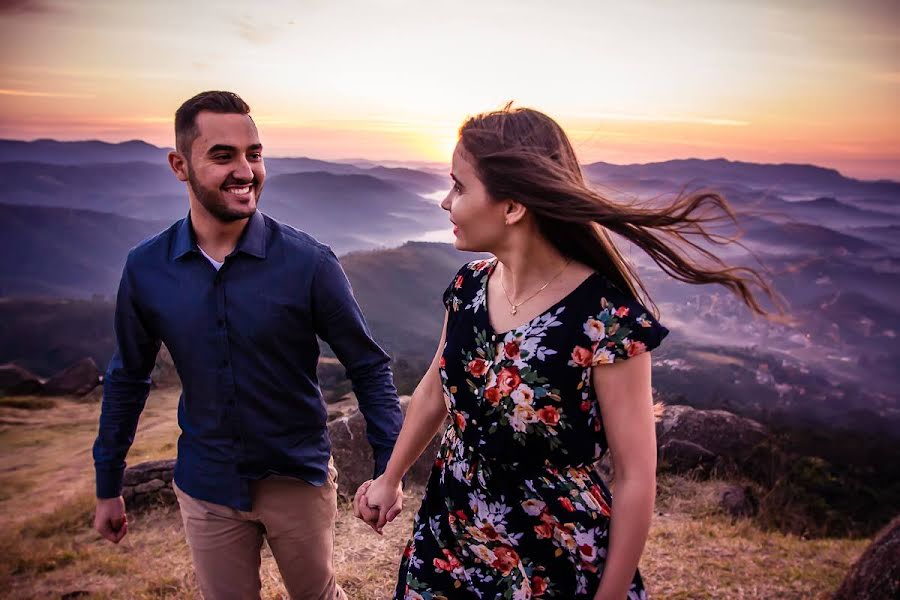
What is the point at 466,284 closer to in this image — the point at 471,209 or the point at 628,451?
the point at 471,209

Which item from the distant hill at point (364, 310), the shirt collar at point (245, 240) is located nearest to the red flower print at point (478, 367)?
the shirt collar at point (245, 240)

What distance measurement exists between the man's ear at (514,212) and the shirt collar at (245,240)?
3.32 feet

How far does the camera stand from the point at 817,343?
792 inches

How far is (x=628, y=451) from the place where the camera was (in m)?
1.55

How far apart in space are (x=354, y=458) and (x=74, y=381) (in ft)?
40.4

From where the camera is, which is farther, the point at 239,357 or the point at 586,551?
the point at 239,357

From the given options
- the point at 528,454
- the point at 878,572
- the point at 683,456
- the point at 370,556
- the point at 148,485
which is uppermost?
the point at 528,454

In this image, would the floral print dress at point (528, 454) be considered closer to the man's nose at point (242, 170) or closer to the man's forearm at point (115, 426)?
the man's nose at point (242, 170)

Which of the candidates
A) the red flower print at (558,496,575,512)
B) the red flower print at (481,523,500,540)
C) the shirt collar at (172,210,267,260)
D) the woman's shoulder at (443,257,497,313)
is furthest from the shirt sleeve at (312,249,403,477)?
the red flower print at (558,496,575,512)

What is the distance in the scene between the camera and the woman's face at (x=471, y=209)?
1.79m

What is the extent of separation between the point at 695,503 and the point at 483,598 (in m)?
5.32

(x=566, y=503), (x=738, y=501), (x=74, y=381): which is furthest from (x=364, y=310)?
(x=566, y=503)

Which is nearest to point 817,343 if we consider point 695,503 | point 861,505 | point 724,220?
point 861,505

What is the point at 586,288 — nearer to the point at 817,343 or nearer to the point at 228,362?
the point at 228,362
